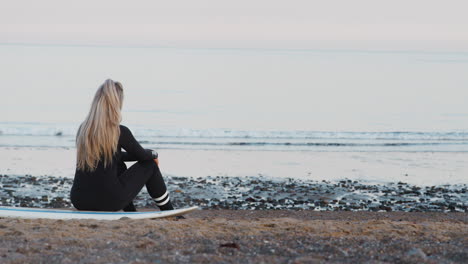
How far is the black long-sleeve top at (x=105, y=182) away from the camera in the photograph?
6910 millimetres

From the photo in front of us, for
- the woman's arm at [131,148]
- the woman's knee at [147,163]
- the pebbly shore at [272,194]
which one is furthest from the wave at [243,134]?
the woman's arm at [131,148]

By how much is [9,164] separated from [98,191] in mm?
7102

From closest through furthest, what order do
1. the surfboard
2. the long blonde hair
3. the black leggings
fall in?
the long blonde hair
the surfboard
the black leggings

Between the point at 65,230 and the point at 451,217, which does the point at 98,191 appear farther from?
the point at 451,217

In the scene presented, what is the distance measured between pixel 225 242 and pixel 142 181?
5.90ft

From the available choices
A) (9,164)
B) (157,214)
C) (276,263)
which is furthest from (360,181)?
(276,263)

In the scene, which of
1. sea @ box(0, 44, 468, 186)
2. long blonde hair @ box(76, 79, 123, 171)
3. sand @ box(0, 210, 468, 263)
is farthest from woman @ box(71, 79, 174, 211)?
sea @ box(0, 44, 468, 186)

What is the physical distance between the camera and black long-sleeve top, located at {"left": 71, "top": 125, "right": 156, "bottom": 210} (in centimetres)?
691

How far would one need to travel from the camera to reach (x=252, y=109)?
89.9 ft

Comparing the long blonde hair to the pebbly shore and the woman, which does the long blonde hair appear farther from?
the pebbly shore

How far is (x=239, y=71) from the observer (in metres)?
48.1

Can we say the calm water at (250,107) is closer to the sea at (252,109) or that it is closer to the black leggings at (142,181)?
the sea at (252,109)

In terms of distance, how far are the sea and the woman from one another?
570cm

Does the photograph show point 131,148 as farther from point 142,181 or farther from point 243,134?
point 243,134
